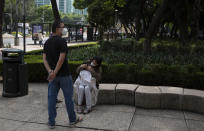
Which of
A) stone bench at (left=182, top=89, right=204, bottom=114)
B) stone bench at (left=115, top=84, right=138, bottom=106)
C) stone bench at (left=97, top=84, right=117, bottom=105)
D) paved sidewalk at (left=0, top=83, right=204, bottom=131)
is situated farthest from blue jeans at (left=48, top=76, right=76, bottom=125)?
stone bench at (left=182, top=89, right=204, bottom=114)

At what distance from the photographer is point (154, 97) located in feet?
18.5

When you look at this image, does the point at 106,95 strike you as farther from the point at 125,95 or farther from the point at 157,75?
the point at 157,75

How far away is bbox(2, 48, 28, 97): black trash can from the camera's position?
247 inches

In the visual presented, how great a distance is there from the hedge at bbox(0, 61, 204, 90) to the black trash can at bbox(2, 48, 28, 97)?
244cm

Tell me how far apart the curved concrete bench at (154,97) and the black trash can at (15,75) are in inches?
76.8

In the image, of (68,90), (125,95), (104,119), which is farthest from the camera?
(125,95)

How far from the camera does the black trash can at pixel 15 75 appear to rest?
6.27m

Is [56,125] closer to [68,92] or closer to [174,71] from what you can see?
[68,92]

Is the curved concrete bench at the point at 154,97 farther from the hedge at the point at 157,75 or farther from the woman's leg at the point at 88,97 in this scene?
the hedge at the point at 157,75

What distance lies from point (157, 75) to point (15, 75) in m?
3.81

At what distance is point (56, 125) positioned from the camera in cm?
462

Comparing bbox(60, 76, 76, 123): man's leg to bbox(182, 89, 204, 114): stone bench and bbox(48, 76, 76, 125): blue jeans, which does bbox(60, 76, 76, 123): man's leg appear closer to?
bbox(48, 76, 76, 125): blue jeans

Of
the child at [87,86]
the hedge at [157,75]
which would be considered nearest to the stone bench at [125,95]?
the child at [87,86]

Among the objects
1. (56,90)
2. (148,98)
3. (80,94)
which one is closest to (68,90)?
(56,90)
